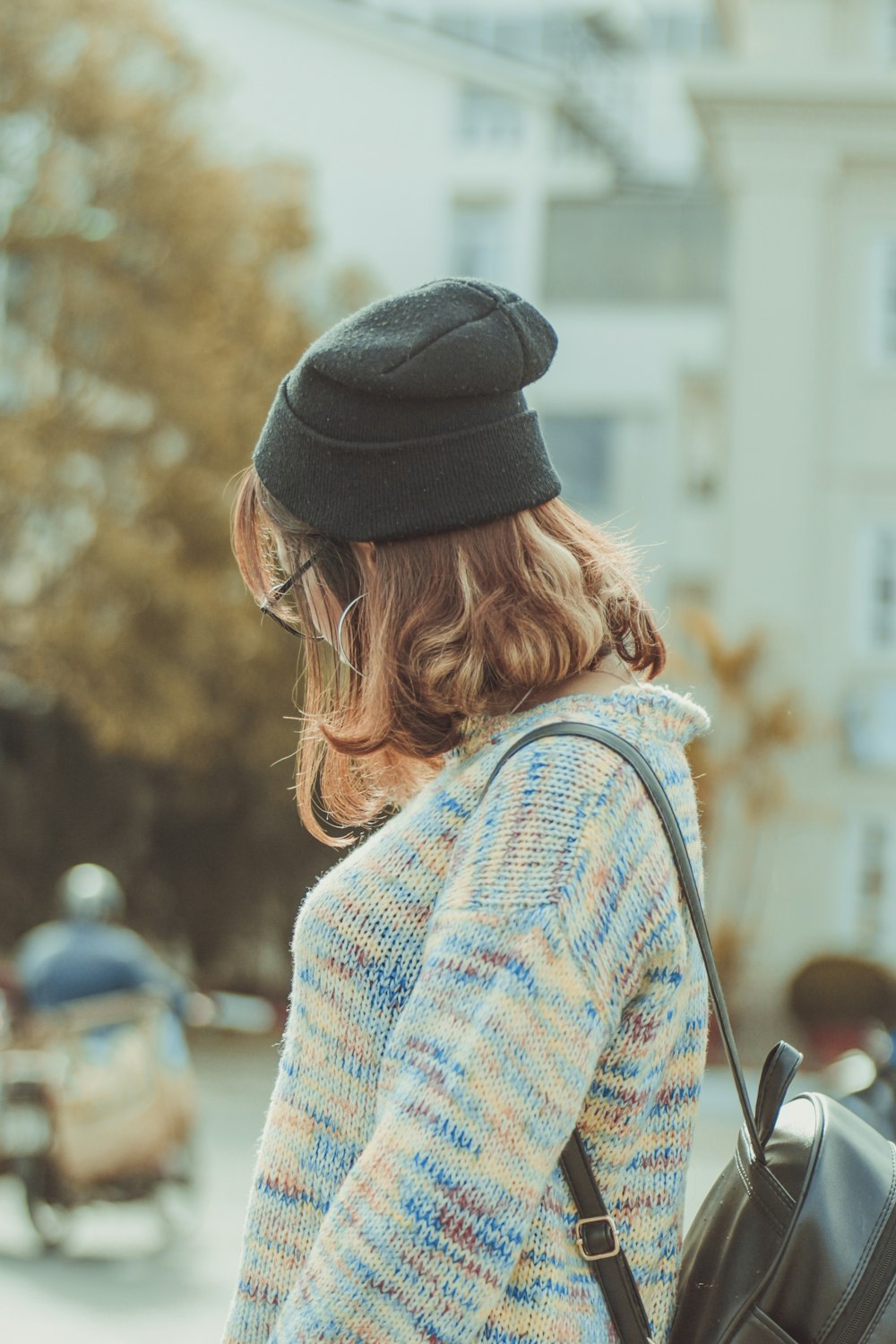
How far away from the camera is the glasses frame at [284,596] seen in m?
1.72

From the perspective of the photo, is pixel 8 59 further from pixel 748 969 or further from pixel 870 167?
pixel 748 969

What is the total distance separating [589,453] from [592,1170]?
25927 mm

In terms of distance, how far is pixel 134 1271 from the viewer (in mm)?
8555

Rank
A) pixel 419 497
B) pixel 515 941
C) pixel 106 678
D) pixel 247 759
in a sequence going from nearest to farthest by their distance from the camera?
pixel 515 941 < pixel 419 497 < pixel 106 678 < pixel 247 759

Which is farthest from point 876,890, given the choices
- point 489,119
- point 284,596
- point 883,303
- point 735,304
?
point 284,596

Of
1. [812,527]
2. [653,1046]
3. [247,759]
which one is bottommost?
[247,759]

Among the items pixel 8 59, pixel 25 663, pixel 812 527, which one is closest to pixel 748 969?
pixel 812 527

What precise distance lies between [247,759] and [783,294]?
8505 millimetres

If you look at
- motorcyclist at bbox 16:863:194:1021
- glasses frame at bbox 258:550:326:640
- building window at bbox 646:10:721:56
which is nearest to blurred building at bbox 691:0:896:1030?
motorcyclist at bbox 16:863:194:1021

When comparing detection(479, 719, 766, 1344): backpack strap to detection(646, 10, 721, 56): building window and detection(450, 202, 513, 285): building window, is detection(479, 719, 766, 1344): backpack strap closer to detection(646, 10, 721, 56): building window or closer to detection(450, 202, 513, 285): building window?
detection(450, 202, 513, 285): building window

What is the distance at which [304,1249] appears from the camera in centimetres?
161

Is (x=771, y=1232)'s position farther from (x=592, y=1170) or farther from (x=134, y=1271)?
(x=134, y=1271)

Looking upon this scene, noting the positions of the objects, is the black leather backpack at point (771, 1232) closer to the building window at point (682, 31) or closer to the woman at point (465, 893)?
the woman at point (465, 893)

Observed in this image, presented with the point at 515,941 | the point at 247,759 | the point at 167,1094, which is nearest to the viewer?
the point at 515,941
